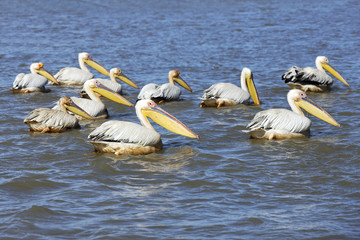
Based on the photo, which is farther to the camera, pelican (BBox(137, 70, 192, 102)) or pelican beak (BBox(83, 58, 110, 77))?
pelican beak (BBox(83, 58, 110, 77))

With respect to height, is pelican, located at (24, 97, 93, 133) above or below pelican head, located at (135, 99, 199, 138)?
below

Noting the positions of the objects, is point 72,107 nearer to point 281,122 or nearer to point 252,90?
point 281,122

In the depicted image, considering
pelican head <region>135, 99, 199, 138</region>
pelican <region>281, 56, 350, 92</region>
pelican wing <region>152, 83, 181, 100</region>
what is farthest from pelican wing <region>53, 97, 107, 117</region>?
pelican <region>281, 56, 350, 92</region>

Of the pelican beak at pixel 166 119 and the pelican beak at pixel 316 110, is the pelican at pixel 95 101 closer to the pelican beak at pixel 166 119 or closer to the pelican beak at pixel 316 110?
the pelican beak at pixel 166 119

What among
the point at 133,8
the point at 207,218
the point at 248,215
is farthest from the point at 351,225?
the point at 133,8

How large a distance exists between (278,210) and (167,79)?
6.59m

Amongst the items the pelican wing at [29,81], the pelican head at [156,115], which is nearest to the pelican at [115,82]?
the pelican wing at [29,81]

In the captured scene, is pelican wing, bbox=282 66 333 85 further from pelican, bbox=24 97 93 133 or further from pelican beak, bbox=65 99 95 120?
pelican, bbox=24 97 93 133

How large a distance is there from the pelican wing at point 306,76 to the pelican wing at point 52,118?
4.24 m

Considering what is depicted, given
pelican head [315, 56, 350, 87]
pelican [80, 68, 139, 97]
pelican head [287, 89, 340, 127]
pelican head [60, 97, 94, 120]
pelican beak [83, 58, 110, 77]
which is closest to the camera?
pelican head [287, 89, 340, 127]

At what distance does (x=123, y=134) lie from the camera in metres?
7.25

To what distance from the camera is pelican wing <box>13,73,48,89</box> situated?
36.1 ft

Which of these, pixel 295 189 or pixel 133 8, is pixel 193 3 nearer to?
pixel 133 8

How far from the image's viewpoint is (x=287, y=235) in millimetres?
5113
